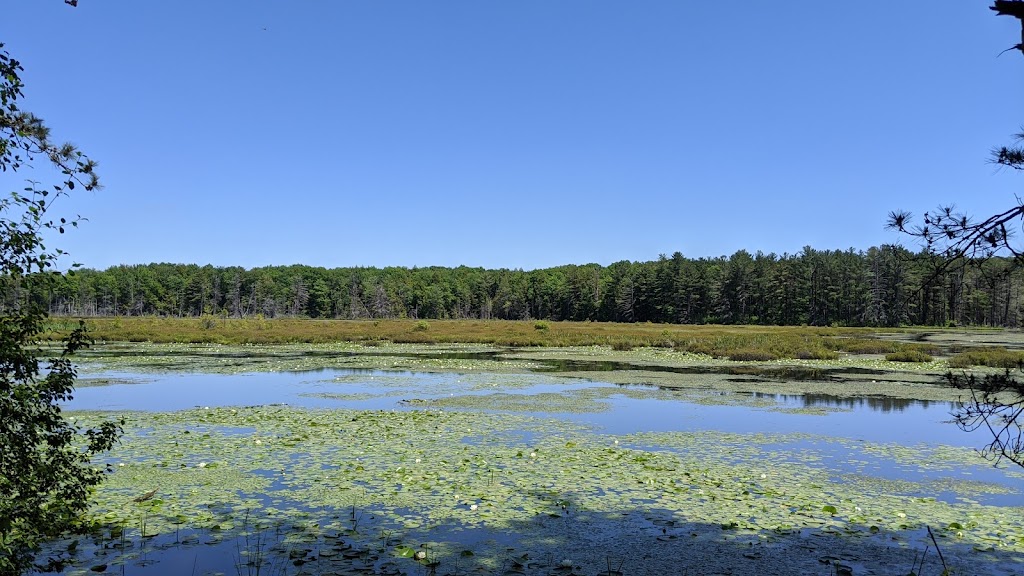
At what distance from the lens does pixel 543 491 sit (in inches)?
391

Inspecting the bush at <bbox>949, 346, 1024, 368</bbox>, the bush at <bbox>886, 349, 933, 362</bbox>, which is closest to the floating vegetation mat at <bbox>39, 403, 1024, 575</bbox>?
the bush at <bbox>949, 346, 1024, 368</bbox>

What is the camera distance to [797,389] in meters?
23.5

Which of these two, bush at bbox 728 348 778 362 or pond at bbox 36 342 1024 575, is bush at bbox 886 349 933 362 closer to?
bush at bbox 728 348 778 362

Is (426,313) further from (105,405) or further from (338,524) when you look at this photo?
(338,524)

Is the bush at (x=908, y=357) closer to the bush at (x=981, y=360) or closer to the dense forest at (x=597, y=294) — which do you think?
the bush at (x=981, y=360)

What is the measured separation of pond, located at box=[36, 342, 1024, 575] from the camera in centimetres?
734

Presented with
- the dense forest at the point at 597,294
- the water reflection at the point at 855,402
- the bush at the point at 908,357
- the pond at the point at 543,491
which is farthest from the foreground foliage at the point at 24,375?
the dense forest at the point at 597,294

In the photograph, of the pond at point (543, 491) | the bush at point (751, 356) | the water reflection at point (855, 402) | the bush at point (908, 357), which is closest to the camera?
the pond at point (543, 491)

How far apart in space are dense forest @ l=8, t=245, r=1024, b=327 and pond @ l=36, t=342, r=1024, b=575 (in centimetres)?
6221

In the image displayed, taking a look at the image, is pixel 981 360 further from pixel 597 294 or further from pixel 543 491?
pixel 597 294

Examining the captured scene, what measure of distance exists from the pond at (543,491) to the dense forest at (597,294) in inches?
2449

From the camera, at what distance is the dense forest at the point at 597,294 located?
9794 centimetres

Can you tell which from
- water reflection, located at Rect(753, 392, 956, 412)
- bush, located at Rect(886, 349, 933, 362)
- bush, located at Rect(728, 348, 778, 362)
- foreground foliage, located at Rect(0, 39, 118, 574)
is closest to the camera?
foreground foliage, located at Rect(0, 39, 118, 574)

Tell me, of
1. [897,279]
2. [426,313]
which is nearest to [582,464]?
[897,279]
